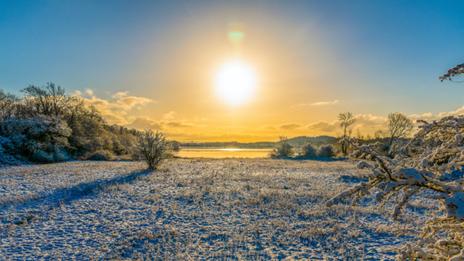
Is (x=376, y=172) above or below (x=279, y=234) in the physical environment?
above

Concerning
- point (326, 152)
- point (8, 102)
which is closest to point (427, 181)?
point (326, 152)

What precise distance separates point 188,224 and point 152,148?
37.1 feet

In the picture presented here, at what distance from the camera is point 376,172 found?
1617mm

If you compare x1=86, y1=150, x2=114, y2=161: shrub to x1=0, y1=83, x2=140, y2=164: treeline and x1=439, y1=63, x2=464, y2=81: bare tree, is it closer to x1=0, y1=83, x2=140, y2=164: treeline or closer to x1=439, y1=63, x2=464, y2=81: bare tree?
x1=0, y1=83, x2=140, y2=164: treeline

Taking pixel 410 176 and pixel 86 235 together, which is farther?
Answer: pixel 86 235

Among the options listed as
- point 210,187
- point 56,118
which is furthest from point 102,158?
point 210,187

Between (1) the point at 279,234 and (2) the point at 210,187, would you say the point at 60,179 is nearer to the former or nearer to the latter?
(2) the point at 210,187

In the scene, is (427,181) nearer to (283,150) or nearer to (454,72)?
(454,72)

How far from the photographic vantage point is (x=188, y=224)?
22.5 feet

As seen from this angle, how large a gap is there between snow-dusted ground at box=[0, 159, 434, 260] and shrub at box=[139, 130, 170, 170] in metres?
6.03

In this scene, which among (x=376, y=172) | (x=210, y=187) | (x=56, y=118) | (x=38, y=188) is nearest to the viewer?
(x=376, y=172)

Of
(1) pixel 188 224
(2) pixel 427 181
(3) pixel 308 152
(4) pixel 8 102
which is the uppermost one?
(4) pixel 8 102

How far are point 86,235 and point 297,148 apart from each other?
32000mm

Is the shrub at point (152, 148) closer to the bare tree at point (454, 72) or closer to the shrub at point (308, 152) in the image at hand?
the bare tree at point (454, 72)
